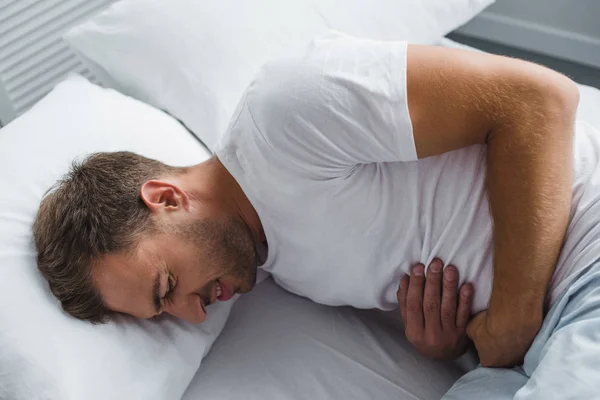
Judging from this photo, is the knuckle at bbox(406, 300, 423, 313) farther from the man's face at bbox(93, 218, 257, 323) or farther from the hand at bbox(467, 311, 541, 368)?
the man's face at bbox(93, 218, 257, 323)

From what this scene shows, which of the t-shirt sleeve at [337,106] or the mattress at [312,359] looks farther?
the mattress at [312,359]

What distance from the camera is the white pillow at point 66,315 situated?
3.15 feet

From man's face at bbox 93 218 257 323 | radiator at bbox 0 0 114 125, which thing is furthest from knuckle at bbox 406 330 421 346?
radiator at bbox 0 0 114 125

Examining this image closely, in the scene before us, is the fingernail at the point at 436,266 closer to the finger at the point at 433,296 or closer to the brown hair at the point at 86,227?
the finger at the point at 433,296

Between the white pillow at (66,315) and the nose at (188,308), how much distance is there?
0.05m

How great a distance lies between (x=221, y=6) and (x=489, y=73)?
0.61 metres

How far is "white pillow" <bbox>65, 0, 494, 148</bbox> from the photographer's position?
4.26 feet

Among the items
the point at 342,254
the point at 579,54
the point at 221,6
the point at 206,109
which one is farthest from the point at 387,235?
the point at 579,54

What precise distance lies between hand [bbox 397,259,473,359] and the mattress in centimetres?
5

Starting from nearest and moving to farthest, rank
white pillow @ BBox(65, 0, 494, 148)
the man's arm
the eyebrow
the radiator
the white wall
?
the man's arm → the eyebrow → white pillow @ BBox(65, 0, 494, 148) → the radiator → the white wall

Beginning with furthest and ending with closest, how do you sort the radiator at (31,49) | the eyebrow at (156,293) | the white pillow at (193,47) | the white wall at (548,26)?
the white wall at (548,26), the radiator at (31,49), the white pillow at (193,47), the eyebrow at (156,293)

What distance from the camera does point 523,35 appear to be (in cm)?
205

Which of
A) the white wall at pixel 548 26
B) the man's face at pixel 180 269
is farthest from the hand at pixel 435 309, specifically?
the white wall at pixel 548 26

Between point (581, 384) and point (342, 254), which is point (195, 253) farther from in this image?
point (581, 384)
